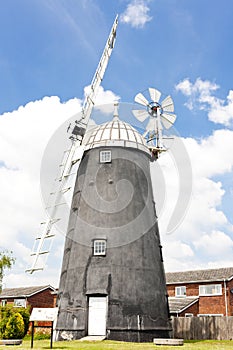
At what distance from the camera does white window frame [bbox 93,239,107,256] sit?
67.2ft

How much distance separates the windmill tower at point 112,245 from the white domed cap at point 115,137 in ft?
0.18

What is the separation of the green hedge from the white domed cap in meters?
10.9

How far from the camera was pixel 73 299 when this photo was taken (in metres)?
20.1

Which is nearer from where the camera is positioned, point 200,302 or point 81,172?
point 81,172

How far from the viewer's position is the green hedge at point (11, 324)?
24312mm

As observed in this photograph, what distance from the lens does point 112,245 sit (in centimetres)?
2048

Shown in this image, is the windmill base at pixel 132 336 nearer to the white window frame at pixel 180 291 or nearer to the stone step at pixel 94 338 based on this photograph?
the stone step at pixel 94 338

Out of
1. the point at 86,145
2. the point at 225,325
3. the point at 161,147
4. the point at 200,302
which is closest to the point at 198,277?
the point at 200,302

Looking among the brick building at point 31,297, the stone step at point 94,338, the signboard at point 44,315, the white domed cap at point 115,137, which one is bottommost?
the stone step at point 94,338

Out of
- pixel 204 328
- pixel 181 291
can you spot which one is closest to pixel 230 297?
pixel 181 291

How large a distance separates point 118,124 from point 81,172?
11.2 feet

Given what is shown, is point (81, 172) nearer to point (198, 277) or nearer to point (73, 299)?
point (73, 299)

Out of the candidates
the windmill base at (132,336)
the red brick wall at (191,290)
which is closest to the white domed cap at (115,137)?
the windmill base at (132,336)

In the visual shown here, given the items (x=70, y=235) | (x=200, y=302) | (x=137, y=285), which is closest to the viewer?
(x=137, y=285)
